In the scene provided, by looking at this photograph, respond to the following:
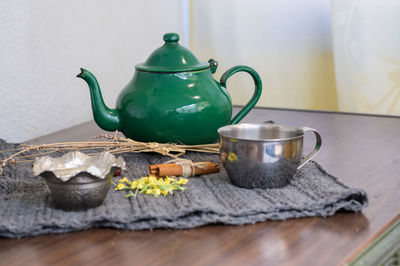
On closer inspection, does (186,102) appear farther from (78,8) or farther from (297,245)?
(78,8)

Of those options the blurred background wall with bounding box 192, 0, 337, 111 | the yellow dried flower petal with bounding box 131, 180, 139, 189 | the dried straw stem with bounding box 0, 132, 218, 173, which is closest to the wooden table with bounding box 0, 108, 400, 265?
the yellow dried flower petal with bounding box 131, 180, 139, 189

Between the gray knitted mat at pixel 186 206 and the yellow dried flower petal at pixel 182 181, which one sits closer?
the gray knitted mat at pixel 186 206

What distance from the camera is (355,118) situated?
1150 millimetres

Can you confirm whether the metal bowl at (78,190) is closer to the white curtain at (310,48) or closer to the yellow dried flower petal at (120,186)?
the yellow dried flower petal at (120,186)

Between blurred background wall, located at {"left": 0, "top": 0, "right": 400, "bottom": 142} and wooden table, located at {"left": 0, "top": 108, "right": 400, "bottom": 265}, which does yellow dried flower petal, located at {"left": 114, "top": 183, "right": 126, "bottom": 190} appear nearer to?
wooden table, located at {"left": 0, "top": 108, "right": 400, "bottom": 265}

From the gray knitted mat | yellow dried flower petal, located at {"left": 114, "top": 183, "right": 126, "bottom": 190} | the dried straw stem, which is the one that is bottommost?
the gray knitted mat

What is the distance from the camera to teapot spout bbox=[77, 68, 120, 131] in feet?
2.69

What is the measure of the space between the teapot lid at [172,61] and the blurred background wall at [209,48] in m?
0.43

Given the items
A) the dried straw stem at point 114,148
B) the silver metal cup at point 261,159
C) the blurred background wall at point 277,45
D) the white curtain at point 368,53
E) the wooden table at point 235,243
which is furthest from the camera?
the blurred background wall at point 277,45

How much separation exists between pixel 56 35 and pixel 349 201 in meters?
0.90

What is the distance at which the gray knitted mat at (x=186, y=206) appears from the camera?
54 centimetres

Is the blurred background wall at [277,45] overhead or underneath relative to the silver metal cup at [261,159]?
overhead

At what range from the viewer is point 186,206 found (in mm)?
577

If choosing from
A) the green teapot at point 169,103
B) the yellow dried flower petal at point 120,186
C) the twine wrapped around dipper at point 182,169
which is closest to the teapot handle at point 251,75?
the green teapot at point 169,103
